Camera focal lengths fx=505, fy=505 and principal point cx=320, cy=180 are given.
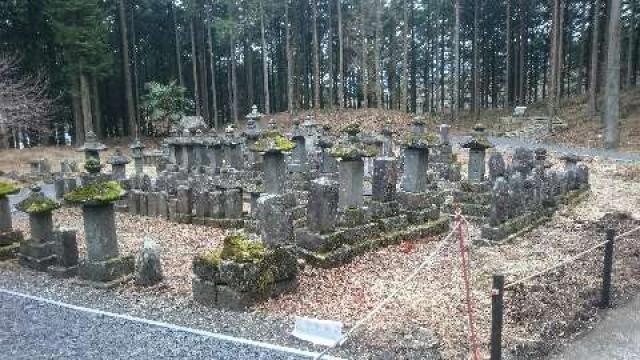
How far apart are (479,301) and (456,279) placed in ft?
3.02

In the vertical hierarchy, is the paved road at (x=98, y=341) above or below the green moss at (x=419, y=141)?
below

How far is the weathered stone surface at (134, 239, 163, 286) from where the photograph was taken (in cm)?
804

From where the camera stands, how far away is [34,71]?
2986cm

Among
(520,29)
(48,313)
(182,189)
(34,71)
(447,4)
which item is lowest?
(48,313)

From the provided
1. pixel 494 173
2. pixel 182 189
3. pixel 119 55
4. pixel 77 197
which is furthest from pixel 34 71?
pixel 494 173

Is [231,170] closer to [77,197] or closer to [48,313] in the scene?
[77,197]

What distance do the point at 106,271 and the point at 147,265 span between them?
76 centimetres

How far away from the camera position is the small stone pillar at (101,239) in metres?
8.00

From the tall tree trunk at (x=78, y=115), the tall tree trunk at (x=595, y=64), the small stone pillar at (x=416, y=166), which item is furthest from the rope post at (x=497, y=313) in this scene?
the tall tree trunk at (x=78, y=115)

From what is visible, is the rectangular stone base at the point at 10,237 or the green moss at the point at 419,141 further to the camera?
the green moss at the point at 419,141

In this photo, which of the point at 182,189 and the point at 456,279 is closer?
the point at 456,279

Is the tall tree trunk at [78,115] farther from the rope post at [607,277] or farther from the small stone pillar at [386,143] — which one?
the rope post at [607,277]

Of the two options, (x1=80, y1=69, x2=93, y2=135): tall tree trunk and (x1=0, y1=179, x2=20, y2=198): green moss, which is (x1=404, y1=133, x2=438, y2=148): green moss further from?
(x1=80, y1=69, x2=93, y2=135): tall tree trunk

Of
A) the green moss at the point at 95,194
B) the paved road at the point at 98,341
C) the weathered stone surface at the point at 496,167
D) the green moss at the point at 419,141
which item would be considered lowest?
the paved road at the point at 98,341
